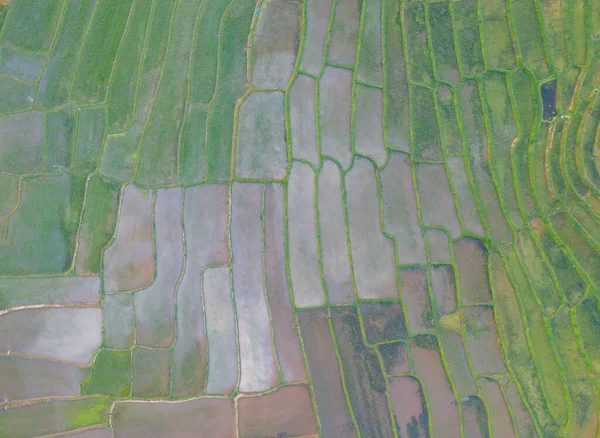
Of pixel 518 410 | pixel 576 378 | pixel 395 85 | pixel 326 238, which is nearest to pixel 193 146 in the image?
pixel 326 238

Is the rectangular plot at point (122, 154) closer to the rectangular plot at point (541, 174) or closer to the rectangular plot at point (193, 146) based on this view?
the rectangular plot at point (193, 146)

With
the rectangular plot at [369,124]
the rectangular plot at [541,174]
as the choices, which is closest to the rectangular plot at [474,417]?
the rectangular plot at [541,174]

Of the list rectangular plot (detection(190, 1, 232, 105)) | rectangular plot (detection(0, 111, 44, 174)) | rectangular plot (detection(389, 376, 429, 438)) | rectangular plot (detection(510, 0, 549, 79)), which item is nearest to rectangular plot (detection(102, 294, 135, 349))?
rectangular plot (detection(0, 111, 44, 174))

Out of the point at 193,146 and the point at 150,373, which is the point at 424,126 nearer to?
the point at 193,146

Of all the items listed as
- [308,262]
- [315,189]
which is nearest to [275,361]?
[308,262]

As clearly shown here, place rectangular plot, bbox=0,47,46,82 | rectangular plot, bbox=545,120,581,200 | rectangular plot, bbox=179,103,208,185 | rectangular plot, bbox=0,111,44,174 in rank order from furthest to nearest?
rectangular plot, bbox=0,47,46,82
rectangular plot, bbox=0,111,44,174
rectangular plot, bbox=179,103,208,185
rectangular plot, bbox=545,120,581,200

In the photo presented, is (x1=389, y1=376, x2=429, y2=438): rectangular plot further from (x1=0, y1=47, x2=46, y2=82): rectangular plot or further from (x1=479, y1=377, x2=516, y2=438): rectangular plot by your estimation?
(x1=0, y1=47, x2=46, y2=82): rectangular plot
